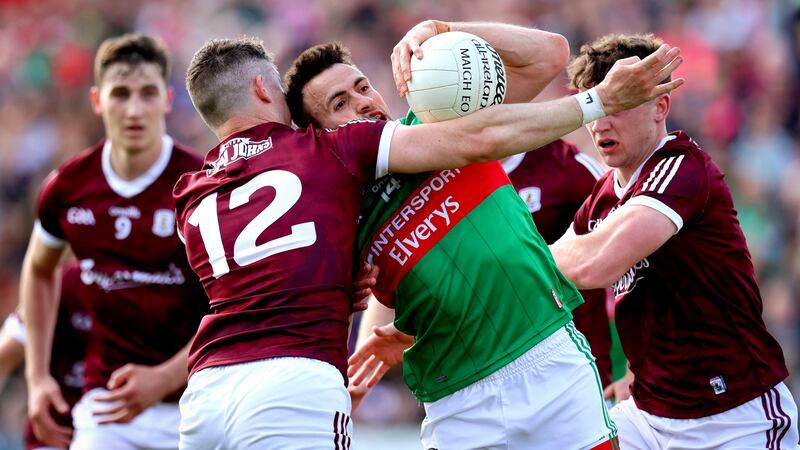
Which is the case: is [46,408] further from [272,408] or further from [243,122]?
[272,408]

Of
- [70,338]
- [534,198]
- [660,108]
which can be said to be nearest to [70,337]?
[70,338]

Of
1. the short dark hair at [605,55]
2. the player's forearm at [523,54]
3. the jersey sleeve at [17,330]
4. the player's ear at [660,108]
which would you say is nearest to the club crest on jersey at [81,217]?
the jersey sleeve at [17,330]

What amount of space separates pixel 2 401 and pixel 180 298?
545 centimetres

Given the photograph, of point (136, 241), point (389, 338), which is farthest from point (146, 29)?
point (389, 338)

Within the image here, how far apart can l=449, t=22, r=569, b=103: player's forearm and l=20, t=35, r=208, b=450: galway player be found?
2798 millimetres

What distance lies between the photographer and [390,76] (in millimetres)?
13633

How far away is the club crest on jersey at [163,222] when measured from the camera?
7090 mm

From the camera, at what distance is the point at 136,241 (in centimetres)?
710

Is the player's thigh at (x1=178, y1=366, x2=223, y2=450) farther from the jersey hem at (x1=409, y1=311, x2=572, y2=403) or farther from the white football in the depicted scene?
the white football

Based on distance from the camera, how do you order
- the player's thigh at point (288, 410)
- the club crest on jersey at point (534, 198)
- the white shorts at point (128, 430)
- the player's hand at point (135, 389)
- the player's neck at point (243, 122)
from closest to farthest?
the player's thigh at point (288, 410), the player's neck at point (243, 122), the club crest on jersey at point (534, 198), the player's hand at point (135, 389), the white shorts at point (128, 430)

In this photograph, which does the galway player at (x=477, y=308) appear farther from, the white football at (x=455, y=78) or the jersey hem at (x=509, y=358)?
the white football at (x=455, y=78)

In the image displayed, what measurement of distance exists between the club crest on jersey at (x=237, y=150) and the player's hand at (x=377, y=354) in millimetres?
1059

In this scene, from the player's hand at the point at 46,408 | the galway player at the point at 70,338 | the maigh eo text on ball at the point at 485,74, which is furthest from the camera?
the galway player at the point at 70,338

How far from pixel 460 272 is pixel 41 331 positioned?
151 inches
